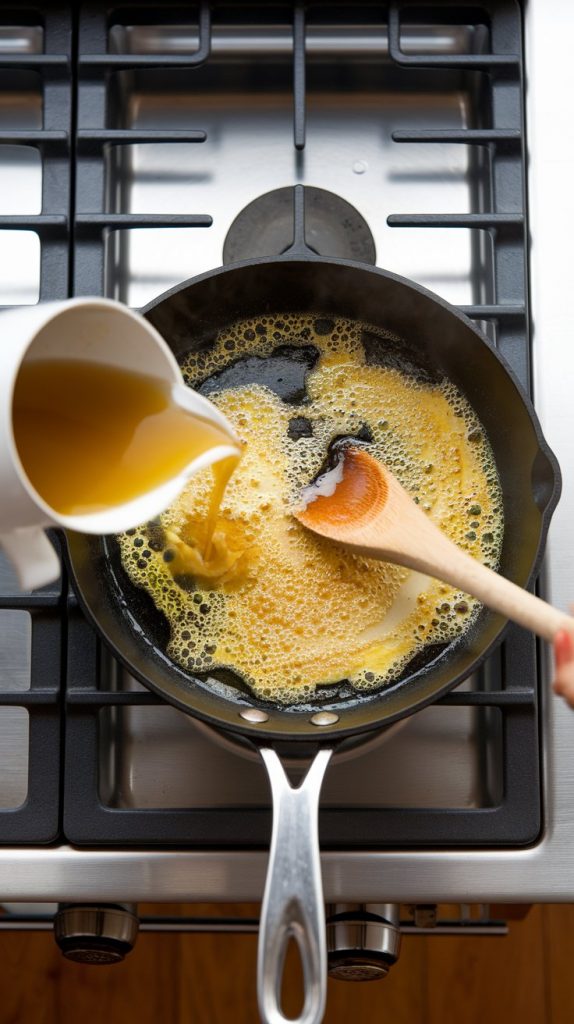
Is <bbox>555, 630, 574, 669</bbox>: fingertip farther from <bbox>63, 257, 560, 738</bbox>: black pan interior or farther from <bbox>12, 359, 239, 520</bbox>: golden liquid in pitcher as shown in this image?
<bbox>12, 359, 239, 520</bbox>: golden liquid in pitcher

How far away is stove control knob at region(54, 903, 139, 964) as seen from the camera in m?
0.70

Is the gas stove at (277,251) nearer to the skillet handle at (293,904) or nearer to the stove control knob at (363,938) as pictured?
the stove control knob at (363,938)

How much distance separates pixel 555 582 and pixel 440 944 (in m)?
0.53

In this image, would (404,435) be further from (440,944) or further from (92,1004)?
(92,1004)

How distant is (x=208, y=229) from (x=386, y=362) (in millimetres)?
182

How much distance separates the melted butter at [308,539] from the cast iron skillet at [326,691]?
0.04 feet

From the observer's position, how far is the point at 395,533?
66 centimetres

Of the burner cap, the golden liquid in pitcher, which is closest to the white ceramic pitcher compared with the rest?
the golden liquid in pitcher

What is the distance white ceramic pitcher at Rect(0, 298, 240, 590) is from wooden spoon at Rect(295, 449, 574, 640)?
Answer: 0.13 metres

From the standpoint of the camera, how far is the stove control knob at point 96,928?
2.30 ft

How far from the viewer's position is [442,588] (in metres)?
0.73

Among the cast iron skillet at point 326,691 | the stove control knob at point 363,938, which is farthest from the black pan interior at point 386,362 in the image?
the stove control knob at point 363,938

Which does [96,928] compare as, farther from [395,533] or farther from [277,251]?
[277,251]

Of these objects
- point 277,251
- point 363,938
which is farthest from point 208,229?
point 363,938
